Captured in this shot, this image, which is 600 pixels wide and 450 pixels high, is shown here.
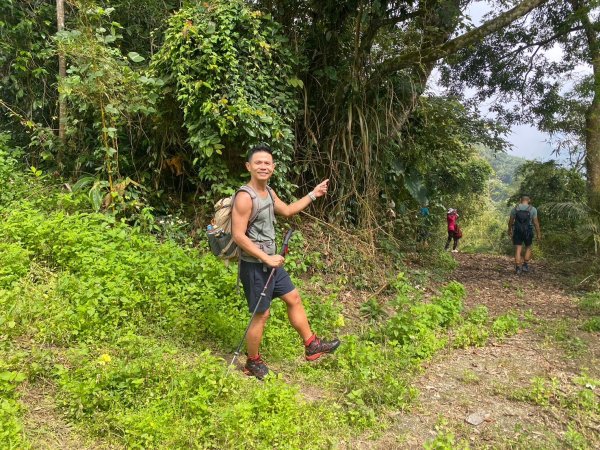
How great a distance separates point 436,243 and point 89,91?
7.37m

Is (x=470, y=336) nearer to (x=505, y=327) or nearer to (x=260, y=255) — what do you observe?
(x=505, y=327)

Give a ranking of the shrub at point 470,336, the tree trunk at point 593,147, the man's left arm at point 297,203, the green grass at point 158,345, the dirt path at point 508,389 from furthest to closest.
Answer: the tree trunk at point 593,147
the shrub at point 470,336
the man's left arm at point 297,203
the dirt path at point 508,389
the green grass at point 158,345

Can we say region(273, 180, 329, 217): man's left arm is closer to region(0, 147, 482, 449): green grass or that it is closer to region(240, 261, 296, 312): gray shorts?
region(240, 261, 296, 312): gray shorts

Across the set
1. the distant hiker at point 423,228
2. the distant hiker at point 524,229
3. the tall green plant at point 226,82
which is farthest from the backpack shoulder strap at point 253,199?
the distant hiker at point 524,229

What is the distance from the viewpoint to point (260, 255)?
131 inches

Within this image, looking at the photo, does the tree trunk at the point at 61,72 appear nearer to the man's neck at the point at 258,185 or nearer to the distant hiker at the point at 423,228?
the man's neck at the point at 258,185

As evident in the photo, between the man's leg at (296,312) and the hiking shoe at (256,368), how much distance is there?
0.42 meters

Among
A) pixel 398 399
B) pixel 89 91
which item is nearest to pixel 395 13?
pixel 89 91

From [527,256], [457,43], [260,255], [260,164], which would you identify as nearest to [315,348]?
[260,255]

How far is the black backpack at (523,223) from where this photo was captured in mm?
8820

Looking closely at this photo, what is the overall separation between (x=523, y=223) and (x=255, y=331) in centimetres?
728

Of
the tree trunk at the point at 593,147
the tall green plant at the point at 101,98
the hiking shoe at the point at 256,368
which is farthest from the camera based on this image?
the tree trunk at the point at 593,147

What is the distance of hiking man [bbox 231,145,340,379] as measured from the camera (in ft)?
10.9

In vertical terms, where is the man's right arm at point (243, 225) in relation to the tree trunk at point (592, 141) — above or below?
below
